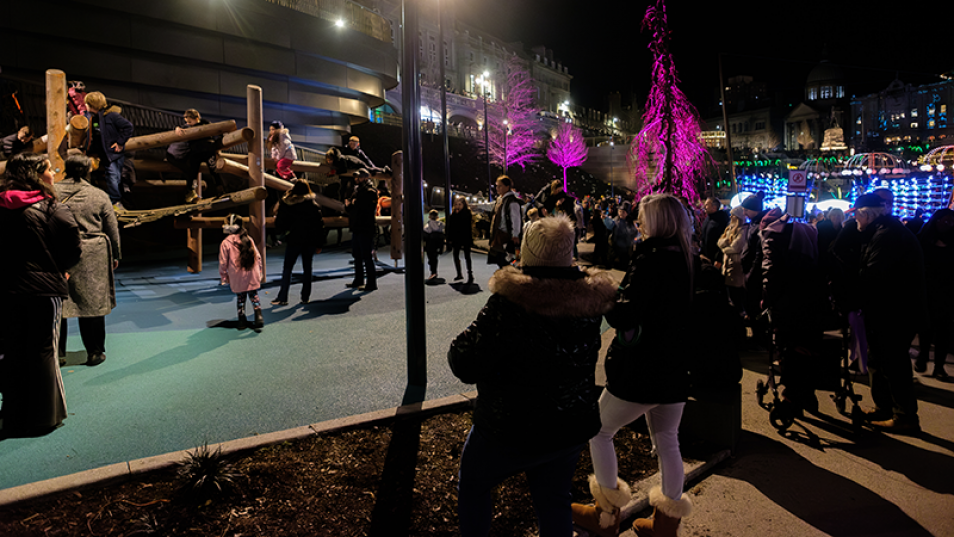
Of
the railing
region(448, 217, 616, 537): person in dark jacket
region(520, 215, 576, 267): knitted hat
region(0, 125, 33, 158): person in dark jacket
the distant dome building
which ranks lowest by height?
region(448, 217, 616, 537): person in dark jacket

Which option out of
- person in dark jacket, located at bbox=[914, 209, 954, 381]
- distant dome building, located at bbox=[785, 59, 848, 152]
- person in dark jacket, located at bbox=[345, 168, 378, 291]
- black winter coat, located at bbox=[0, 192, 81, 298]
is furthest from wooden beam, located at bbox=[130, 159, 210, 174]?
distant dome building, located at bbox=[785, 59, 848, 152]

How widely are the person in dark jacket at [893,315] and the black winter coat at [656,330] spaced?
2.80 meters

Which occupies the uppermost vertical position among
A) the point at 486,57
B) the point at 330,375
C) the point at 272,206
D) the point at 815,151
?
the point at 486,57

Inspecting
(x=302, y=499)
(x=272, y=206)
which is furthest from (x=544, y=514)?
(x=272, y=206)

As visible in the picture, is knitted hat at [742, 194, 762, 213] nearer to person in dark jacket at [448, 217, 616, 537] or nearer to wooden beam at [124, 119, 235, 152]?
person in dark jacket at [448, 217, 616, 537]

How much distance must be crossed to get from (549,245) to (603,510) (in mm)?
1608

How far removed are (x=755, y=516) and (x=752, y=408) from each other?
2040 millimetres

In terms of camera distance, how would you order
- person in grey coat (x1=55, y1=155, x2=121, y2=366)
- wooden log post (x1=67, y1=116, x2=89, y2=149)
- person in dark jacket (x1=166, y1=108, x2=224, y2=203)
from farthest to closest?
person in dark jacket (x1=166, y1=108, x2=224, y2=203) → wooden log post (x1=67, y1=116, x2=89, y2=149) → person in grey coat (x1=55, y1=155, x2=121, y2=366)

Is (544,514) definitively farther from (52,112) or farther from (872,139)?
(872,139)

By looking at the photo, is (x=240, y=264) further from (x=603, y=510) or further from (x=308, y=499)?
(x=603, y=510)

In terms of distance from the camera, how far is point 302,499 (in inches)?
129

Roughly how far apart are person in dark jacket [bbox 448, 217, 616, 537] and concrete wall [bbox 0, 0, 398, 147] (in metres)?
18.1

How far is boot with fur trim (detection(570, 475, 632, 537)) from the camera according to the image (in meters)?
2.92

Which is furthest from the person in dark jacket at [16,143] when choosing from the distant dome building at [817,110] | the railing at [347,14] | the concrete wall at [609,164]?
the distant dome building at [817,110]
